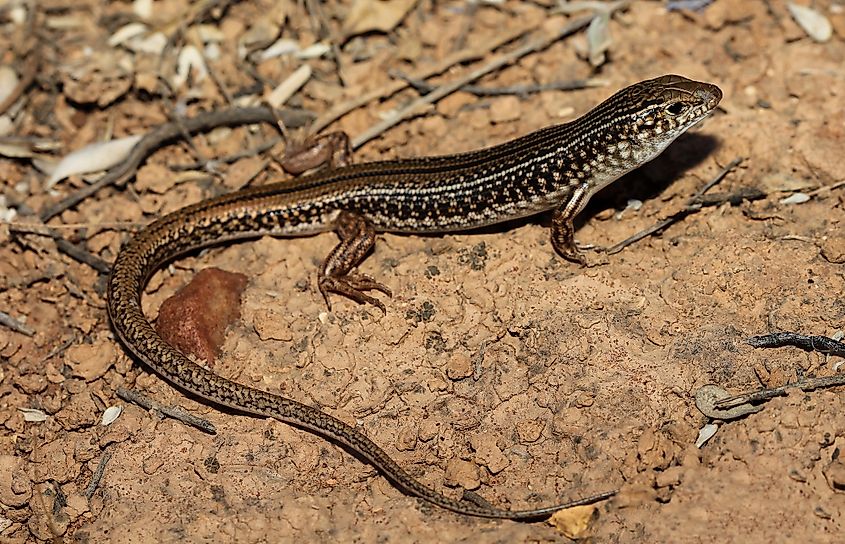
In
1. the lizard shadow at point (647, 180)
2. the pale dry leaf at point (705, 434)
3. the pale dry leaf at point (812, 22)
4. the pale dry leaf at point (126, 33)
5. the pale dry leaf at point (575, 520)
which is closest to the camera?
the pale dry leaf at point (575, 520)

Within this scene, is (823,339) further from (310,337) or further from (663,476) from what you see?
(310,337)

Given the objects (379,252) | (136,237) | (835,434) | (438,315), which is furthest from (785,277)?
(136,237)

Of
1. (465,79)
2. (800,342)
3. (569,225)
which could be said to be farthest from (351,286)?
(800,342)

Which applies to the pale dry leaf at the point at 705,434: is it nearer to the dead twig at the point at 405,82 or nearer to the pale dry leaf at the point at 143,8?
the dead twig at the point at 405,82

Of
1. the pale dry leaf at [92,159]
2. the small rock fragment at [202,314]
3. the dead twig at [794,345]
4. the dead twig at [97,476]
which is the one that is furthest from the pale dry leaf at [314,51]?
the dead twig at [794,345]

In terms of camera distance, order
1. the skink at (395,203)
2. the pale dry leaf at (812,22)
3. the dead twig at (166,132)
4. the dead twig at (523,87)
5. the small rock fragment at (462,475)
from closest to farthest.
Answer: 1. the small rock fragment at (462,475)
2. the skink at (395,203)
3. the dead twig at (166,132)
4. the dead twig at (523,87)
5. the pale dry leaf at (812,22)

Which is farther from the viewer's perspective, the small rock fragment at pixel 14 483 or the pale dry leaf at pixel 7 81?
the pale dry leaf at pixel 7 81
